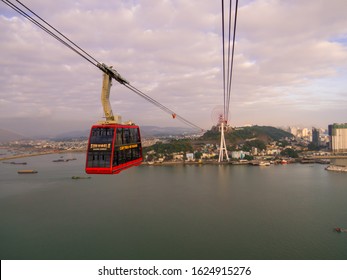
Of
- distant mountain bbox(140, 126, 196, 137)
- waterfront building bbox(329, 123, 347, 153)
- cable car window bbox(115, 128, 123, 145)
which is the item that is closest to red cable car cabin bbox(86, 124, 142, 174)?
cable car window bbox(115, 128, 123, 145)

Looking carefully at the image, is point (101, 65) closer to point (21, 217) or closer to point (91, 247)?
point (91, 247)

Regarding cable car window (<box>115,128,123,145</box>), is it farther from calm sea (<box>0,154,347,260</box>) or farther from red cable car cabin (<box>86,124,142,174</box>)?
calm sea (<box>0,154,347,260</box>)

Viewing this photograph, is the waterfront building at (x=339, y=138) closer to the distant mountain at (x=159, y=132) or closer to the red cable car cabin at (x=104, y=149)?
the red cable car cabin at (x=104, y=149)

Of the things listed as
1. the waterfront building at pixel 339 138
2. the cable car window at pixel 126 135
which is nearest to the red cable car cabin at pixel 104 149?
the cable car window at pixel 126 135

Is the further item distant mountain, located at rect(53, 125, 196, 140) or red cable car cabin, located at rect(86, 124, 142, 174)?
distant mountain, located at rect(53, 125, 196, 140)

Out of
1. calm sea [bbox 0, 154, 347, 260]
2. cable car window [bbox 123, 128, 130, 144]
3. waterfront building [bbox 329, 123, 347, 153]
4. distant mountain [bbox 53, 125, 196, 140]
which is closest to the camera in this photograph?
cable car window [bbox 123, 128, 130, 144]

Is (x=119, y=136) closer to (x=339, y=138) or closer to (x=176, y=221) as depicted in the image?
(x=176, y=221)
